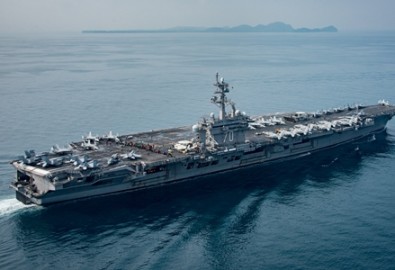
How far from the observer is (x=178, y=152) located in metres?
41.0

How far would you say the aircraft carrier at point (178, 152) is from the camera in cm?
3466

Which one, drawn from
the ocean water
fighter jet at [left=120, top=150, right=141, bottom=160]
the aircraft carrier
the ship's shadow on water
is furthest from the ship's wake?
fighter jet at [left=120, top=150, right=141, bottom=160]

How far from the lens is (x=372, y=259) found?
26.2 metres

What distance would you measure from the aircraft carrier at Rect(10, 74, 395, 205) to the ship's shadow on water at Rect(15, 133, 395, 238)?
3.21 feet

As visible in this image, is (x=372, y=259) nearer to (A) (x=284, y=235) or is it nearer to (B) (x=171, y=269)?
(A) (x=284, y=235)

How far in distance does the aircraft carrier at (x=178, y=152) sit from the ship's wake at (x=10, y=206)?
401 millimetres

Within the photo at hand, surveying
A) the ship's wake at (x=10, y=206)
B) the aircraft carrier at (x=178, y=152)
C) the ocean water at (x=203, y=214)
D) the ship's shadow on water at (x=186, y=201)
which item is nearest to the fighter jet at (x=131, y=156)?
the aircraft carrier at (x=178, y=152)

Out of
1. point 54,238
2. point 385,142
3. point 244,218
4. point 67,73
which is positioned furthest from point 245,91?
point 54,238

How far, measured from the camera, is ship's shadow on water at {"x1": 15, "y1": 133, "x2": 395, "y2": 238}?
30984 mm

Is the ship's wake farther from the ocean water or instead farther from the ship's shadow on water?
the ship's shadow on water

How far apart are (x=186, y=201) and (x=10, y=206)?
41.2ft

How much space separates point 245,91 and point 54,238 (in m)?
59.3

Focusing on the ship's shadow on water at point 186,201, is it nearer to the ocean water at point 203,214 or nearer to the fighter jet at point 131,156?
the ocean water at point 203,214

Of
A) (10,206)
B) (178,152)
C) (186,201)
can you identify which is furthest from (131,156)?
(10,206)
